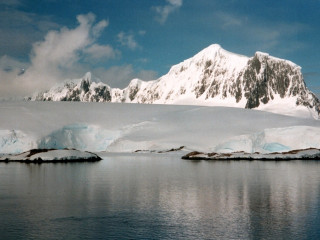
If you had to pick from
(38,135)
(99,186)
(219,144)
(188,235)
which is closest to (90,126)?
(38,135)

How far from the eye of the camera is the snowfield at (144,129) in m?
53.3

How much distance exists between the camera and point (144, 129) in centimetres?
6231

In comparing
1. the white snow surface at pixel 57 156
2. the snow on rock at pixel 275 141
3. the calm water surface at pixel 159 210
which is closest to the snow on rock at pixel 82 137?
the white snow surface at pixel 57 156

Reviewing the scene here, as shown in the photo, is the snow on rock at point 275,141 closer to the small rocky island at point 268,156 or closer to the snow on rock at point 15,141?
the small rocky island at point 268,156

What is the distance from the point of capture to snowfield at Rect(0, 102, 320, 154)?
53281 mm

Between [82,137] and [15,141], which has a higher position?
[82,137]

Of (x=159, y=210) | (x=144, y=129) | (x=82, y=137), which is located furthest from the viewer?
(x=144, y=129)

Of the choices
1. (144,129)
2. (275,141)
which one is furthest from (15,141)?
(275,141)

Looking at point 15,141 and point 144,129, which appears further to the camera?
point 144,129

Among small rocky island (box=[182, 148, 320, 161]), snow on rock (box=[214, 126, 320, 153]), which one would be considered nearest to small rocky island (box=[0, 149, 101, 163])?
small rocky island (box=[182, 148, 320, 161])

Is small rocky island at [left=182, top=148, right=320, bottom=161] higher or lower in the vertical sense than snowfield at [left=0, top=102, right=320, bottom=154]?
lower

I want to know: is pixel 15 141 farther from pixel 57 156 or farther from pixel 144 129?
pixel 144 129

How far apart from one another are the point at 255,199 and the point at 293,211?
279 centimetres

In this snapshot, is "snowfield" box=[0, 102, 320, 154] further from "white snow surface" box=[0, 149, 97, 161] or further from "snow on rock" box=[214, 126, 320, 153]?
"white snow surface" box=[0, 149, 97, 161]
